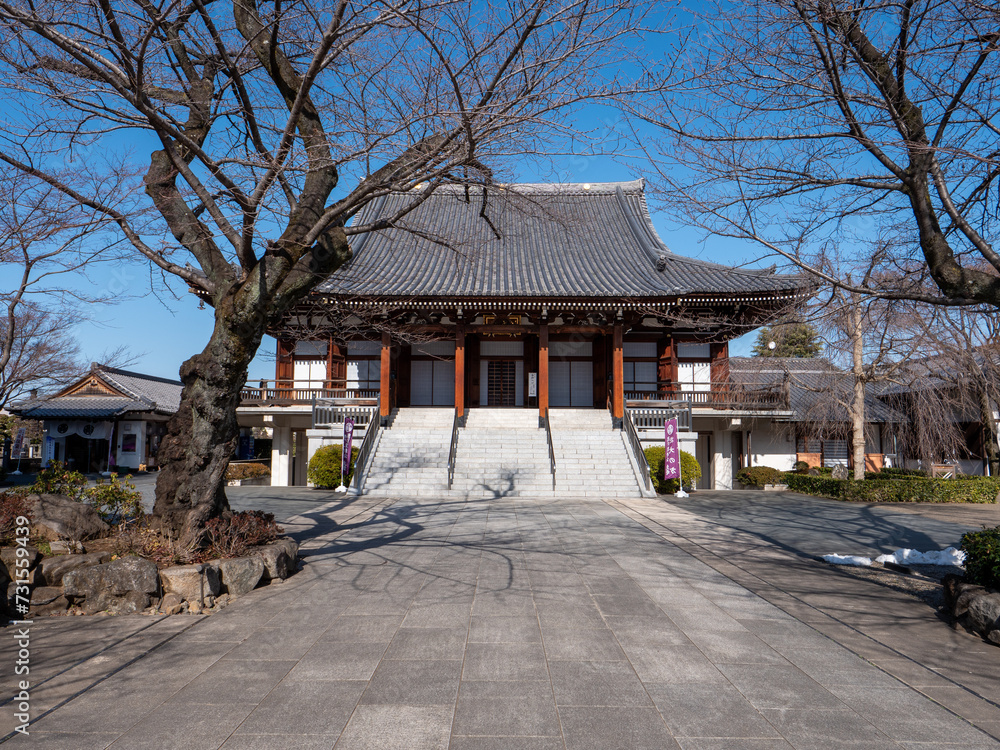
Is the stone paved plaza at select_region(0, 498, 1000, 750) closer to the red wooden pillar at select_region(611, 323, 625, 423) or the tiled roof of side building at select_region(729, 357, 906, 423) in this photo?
the red wooden pillar at select_region(611, 323, 625, 423)

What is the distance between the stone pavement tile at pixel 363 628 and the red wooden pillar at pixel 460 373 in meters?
12.8

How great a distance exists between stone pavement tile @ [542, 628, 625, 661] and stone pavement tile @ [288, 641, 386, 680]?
4.33 feet

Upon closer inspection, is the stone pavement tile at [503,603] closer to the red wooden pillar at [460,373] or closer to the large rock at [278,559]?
the large rock at [278,559]

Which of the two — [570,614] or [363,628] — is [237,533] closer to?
[363,628]

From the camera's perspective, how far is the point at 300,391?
21.0 metres

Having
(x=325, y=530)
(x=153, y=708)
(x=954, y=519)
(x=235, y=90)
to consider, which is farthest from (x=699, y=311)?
(x=153, y=708)

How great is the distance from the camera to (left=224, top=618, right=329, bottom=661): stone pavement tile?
416 centimetres

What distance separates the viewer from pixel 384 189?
6.13 meters

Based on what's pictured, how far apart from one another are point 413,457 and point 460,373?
3.75 m

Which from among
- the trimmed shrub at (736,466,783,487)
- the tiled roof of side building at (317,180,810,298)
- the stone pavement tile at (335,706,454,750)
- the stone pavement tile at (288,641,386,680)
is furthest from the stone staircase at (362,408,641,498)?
Result: the stone pavement tile at (335,706,454,750)

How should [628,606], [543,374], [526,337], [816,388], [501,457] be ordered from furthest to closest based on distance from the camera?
[526,337] → [543,374] → [816,388] → [501,457] → [628,606]

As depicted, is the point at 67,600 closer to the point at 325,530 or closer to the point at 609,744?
the point at 325,530

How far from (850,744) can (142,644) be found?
492 centimetres

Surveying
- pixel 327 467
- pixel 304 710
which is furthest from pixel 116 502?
pixel 327 467
